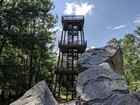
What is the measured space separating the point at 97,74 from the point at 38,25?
19397 millimetres

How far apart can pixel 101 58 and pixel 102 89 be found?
2.85 metres

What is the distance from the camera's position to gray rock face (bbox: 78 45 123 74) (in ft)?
27.8

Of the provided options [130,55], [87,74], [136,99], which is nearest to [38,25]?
[130,55]

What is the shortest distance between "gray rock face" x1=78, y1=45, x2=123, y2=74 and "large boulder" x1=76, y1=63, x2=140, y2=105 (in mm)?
1681

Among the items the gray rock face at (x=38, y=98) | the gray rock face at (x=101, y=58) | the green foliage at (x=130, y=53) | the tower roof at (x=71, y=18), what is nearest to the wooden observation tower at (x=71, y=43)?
the tower roof at (x=71, y=18)

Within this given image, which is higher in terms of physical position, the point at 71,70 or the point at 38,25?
the point at 38,25

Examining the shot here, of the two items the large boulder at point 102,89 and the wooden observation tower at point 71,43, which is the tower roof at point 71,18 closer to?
the wooden observation tower at point 71,43

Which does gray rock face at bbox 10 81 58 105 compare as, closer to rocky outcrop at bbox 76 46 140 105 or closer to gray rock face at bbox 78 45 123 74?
rocky outcrop at bbox 76 46 140 105

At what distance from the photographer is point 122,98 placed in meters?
5.04

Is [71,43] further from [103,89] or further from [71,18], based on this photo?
[103,89]

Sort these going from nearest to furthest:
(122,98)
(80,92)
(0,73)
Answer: (122,98), (80,92), (0,73)

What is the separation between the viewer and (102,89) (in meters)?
5.87

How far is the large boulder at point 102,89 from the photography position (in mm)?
5238

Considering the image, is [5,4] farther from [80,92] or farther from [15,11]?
[80,92]
